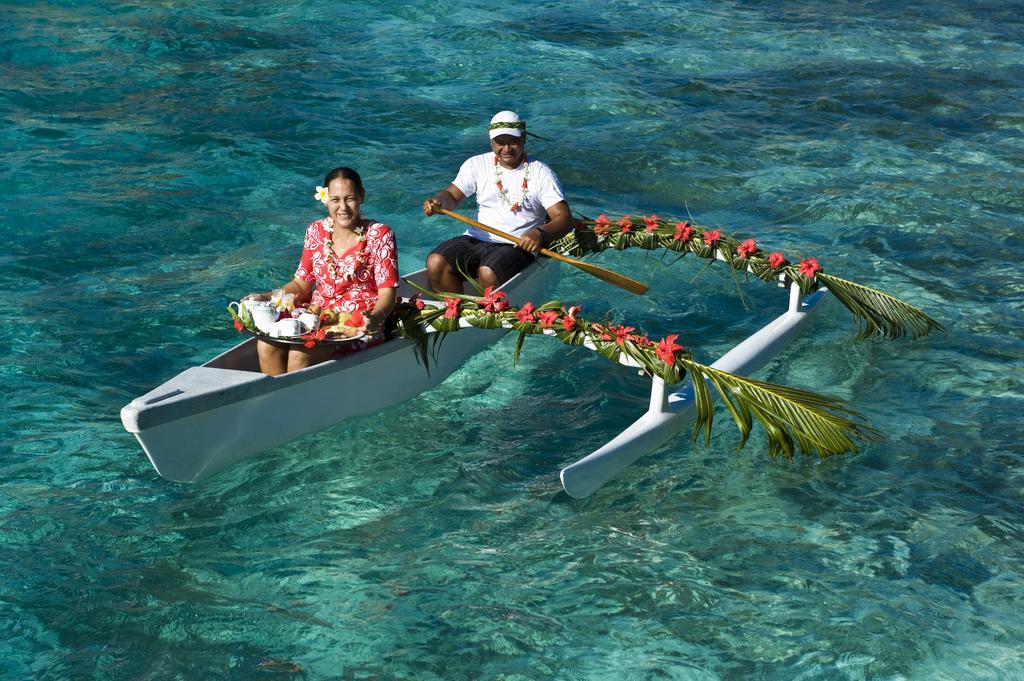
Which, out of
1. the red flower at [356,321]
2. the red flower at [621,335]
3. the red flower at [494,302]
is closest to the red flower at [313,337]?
the red flower at [356,321]

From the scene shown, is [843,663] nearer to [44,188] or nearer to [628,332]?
[628,332]

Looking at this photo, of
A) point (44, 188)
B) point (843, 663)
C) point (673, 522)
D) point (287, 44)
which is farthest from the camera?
point (287, 44)

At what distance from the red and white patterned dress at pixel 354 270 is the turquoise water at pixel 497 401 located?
79cm

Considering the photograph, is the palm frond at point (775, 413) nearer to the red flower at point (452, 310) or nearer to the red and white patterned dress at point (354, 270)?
the red flower at point (452, 310)

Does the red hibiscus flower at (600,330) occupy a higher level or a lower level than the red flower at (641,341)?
higher

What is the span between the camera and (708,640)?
5102 mm

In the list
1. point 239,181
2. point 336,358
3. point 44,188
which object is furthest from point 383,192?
point 336,358

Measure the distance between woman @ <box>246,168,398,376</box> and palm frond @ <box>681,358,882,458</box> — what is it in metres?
1.73

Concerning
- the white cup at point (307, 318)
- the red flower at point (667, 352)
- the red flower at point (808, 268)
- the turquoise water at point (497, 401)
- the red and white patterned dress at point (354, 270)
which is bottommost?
the turquoise water at point (497, 401)

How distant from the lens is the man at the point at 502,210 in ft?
24.6

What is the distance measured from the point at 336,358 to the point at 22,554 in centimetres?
187

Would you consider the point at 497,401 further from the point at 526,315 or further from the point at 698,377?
the point at 698,377

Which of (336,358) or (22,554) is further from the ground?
(336,358)

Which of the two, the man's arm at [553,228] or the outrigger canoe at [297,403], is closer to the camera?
the outrigger canoe at [297,403]
